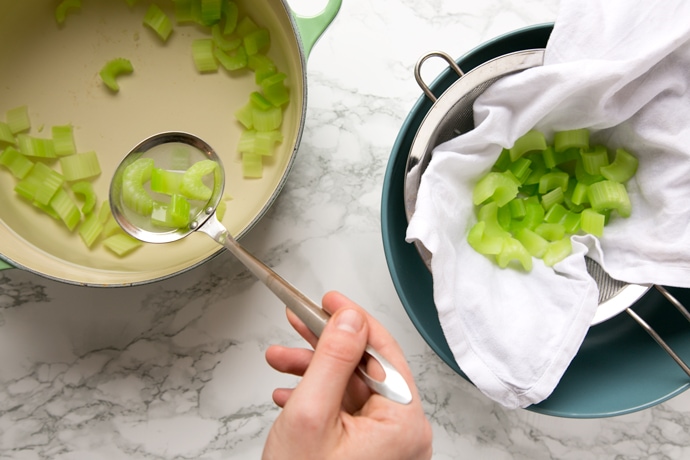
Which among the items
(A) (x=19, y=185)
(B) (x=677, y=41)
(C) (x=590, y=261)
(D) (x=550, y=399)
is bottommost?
(D) (x=550, y=399)

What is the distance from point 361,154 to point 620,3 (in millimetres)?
409

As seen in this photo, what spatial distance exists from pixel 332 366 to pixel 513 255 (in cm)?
35

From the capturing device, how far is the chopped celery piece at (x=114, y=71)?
35.8 inches

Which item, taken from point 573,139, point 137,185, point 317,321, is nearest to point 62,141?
point 137,185

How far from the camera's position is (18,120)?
908 millimetres

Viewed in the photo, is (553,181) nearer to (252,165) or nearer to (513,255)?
(513,255)

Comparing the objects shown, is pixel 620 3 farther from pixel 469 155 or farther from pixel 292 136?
pixel 292 136

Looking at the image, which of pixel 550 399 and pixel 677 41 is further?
pixel 550 399

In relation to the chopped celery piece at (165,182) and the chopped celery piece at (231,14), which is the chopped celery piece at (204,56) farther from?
the chopped celery piece at (165,182)

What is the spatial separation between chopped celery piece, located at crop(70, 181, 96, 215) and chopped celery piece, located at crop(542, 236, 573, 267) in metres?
0.68

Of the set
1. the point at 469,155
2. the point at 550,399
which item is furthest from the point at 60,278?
the point at 550,399

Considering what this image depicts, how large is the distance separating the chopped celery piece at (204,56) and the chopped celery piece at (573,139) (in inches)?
21.0

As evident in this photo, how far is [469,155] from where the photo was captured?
2.57 feet

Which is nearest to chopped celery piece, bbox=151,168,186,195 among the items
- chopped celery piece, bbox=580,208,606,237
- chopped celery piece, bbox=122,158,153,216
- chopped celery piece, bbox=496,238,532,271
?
chopped celery piece, bbox=122,158,153,216
